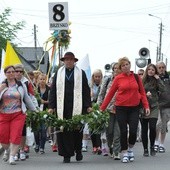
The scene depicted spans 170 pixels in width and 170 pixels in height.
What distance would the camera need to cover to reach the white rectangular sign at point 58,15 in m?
17.0

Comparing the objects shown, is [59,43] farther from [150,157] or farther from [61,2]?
[150,157]

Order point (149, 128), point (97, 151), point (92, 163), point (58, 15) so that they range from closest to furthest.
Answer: point (92, 163) < point (149, 128) < point (97, 151) < point (58, 15)

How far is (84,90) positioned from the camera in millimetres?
11891

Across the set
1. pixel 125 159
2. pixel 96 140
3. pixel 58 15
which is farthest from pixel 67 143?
pixel 58 15

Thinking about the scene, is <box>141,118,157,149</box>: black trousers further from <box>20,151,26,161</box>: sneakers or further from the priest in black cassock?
<box>20,151,26,161</box>: sneakers

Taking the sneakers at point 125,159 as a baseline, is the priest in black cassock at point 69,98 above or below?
above

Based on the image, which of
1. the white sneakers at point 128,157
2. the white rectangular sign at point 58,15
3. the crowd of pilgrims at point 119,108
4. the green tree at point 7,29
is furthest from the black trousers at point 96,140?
the green tree at point 7,29

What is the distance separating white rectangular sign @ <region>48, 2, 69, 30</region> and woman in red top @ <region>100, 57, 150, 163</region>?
5.22 m

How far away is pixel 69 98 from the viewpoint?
11.8 metres

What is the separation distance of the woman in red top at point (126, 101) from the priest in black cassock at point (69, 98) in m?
0.54

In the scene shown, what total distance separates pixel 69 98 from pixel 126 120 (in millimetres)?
1142

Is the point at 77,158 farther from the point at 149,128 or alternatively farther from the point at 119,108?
the point at 149,128

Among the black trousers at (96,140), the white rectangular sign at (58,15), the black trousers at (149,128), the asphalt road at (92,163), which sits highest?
the white rectangular sign at (58,15)

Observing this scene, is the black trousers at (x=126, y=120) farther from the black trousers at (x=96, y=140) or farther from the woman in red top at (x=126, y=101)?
the black trousers at (x=96, y=140)
